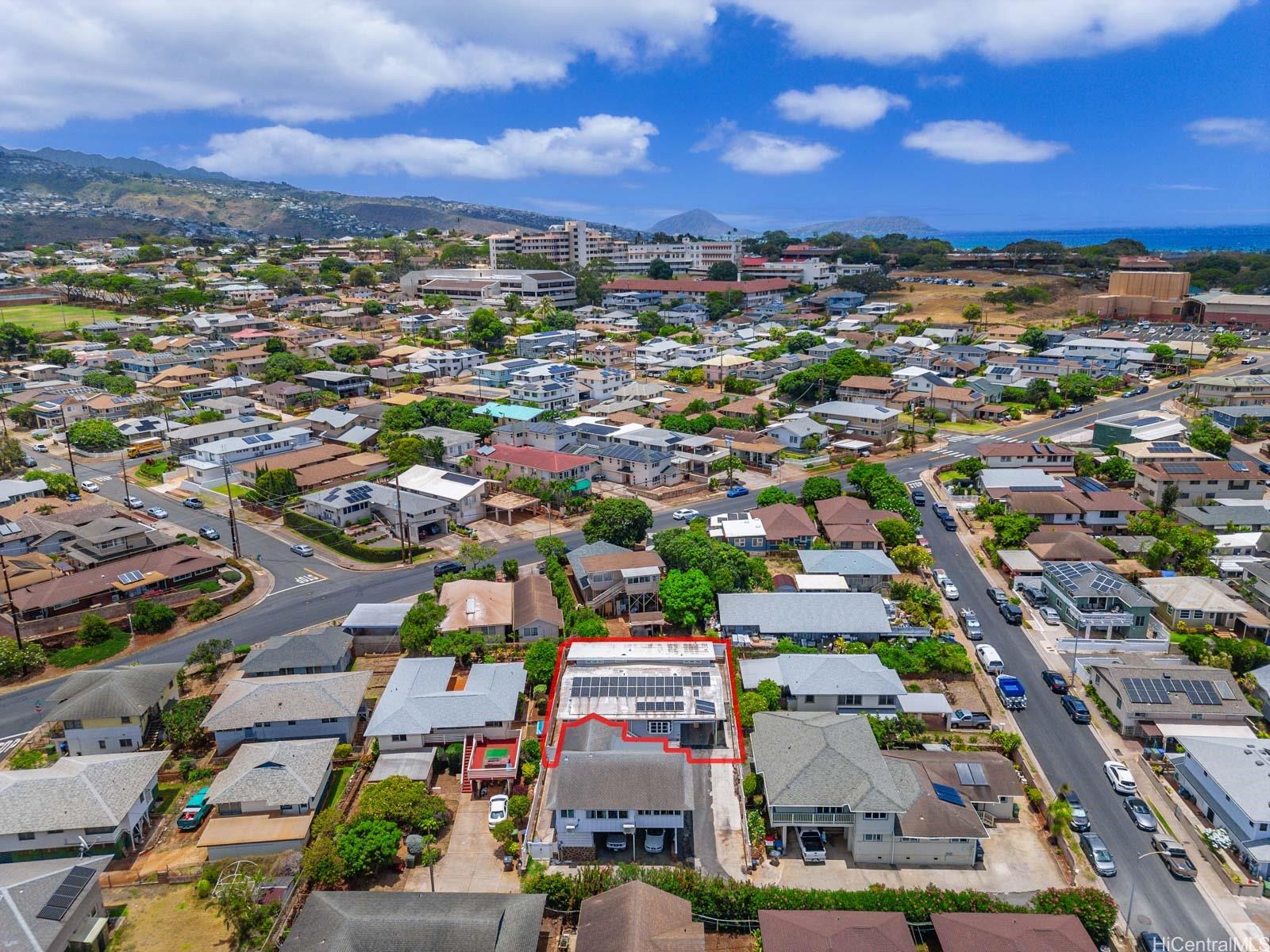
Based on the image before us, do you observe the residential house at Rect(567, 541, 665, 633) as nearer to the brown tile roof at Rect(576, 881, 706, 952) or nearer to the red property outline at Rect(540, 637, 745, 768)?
the red property outline at Rect(540, 637, 745, 768)

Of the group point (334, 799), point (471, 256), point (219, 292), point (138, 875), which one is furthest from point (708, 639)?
point (471, 256)

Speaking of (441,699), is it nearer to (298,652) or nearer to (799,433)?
(298,652)

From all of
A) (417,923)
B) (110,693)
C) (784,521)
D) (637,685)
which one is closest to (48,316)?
(110,693)

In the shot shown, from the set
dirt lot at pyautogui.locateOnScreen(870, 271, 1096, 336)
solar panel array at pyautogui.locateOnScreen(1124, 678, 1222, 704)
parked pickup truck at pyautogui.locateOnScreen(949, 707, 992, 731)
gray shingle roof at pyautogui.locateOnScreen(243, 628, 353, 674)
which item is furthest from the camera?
dirt lot at pyautogui.locateOnScreen(870, 271, 1096, 336)

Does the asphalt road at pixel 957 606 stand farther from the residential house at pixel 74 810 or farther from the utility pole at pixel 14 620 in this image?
the residential house at pixel 74 810

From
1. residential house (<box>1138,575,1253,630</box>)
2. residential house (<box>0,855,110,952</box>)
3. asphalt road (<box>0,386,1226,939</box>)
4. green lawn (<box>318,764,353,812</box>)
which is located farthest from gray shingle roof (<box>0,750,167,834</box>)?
residential house (<box>1138,575,1253,630</box>)

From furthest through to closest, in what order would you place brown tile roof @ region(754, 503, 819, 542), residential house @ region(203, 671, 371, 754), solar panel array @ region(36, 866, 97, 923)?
brown tile roof @ region(754, 503, 819, 542) → residential house @ region(203, 671, 371, 754) → solar panel array @ region(36, 866, 97, 923)
